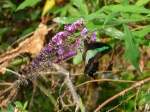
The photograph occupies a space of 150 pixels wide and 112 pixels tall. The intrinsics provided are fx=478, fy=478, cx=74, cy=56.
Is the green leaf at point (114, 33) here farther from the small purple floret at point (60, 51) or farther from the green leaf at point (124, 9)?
the small purple floret at point (60, 51)

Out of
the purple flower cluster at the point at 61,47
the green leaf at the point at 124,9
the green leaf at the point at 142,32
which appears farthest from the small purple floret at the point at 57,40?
the green leaf at the point at 142,32

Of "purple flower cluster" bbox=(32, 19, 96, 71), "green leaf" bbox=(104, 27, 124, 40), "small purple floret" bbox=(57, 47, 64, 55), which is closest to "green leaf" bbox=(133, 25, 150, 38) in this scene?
"green leaf" bbox=(104, 27, 124, 40)

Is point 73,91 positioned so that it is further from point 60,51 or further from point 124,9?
point 124,9

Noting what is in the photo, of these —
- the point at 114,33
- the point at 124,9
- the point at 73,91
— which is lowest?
the point at 73,91

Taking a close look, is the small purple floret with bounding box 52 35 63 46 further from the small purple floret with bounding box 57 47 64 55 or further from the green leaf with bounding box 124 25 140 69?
the green leaf with bounding box 124 25 140 69

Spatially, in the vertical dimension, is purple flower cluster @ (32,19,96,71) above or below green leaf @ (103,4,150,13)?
below

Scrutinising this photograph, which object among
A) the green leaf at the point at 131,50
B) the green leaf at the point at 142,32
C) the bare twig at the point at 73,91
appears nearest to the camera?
the bare twig at the point at 73,91

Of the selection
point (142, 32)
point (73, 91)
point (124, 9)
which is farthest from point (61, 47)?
point (142, 32)

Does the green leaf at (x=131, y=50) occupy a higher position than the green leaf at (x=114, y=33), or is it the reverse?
the green leaf at (x=114, y=33)
